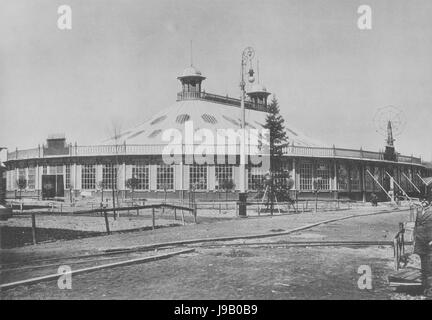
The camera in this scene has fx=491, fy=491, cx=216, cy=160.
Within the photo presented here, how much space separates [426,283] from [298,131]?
46.3 m

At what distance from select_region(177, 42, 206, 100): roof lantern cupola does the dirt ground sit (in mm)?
37372

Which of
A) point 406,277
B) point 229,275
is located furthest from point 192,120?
point 406,277

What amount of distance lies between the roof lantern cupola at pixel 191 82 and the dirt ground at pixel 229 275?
37.4 metres

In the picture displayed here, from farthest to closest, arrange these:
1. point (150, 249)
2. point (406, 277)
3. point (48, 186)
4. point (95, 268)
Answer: point (48, 186) < point (150, 249) < point (95, 268) < point (406, 277)

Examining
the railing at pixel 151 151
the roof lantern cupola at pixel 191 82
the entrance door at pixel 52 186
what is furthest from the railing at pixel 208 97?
the entrance door at pixel 52 186

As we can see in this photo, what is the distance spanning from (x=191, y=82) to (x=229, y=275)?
4325 centimetres

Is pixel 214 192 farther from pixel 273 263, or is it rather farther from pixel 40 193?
pixel 273 263

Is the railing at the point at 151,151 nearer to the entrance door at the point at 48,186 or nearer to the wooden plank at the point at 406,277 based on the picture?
the entrance door at the point at 48,186

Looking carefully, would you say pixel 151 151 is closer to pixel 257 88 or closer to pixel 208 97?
pixel 208 97

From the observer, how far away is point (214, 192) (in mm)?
38000

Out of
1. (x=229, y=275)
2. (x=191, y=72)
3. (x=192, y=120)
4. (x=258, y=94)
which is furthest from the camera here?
(x=258, y=94)

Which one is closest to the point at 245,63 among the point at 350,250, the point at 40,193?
the point at 350,250

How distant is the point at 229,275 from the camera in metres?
8.34
